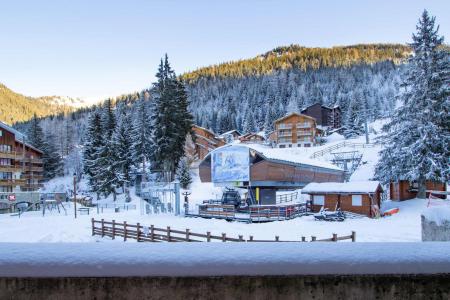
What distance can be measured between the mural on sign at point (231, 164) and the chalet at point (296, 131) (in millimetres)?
59934

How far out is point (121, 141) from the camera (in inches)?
2426

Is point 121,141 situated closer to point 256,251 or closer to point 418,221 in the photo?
point 418,221

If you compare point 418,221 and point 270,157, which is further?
point 270,157

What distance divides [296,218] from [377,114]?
93.5m

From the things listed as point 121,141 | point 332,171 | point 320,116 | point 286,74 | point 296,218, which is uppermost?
point 286,74

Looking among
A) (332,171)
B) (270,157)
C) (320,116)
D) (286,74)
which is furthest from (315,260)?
(286,74)

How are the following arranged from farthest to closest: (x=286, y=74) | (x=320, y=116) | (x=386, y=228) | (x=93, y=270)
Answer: (x=286, y=74) < (x=320, y=116) < (x=386, y=228) < (x=93, y=270)

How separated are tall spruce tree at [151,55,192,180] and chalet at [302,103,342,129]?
207 ft

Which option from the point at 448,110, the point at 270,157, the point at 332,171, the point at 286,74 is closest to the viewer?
the point at 448,110

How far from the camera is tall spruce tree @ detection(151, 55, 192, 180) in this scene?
177 ft

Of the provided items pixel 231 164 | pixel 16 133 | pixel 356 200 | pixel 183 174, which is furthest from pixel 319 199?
pixel 16 133

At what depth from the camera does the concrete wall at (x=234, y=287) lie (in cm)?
261

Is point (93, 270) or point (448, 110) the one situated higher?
point (448, 110)

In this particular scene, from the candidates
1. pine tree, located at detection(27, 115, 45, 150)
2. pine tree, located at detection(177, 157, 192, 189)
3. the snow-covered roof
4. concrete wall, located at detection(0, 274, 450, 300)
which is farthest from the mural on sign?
pine tree, located at detection(27, 115, 45, 150)
